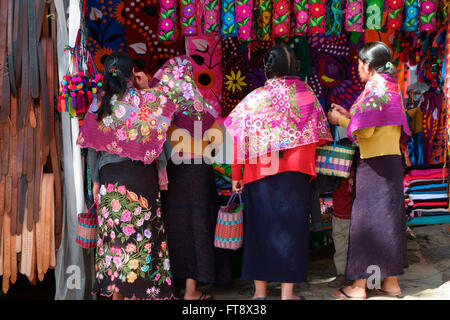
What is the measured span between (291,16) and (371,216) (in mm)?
1759

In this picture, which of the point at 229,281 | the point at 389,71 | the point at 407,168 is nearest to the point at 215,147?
the point at 229,281

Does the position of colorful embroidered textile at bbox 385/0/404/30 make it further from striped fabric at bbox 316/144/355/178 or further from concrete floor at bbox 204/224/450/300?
concrete floor at bbox 204/224/450/300

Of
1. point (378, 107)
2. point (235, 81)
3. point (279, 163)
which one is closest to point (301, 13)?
point (235, 81)

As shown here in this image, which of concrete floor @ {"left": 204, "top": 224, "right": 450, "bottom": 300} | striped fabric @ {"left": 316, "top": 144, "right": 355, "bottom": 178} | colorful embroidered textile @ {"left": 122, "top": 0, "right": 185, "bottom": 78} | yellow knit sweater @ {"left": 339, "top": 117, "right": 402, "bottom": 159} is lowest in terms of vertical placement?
concrete floor @ {"left": 204, "top": 224, "right": 450, "bottom": 300}

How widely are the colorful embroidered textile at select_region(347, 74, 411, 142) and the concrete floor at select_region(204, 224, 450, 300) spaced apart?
1.18m

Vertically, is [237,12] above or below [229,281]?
above

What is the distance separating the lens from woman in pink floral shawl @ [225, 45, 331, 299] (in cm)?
349

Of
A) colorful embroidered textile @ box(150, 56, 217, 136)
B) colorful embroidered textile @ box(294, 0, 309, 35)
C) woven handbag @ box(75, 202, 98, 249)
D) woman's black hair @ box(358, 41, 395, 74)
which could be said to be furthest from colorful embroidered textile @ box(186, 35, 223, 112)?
woven handbag @ box(75, 202, 98, 249)

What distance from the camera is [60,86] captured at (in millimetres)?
3656

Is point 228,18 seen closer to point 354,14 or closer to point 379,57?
point 354,14

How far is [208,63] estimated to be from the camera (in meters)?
4.75

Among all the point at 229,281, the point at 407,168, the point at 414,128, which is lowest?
the point at 229,281

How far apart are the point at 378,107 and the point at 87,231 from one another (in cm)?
202

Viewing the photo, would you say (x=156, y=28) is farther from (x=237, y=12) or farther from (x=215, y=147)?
(x=215, y=147)
